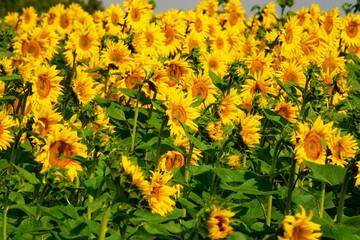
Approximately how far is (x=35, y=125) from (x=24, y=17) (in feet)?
21.0

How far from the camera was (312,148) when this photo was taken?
3.40 m

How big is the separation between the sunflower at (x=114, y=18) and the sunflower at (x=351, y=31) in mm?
2804

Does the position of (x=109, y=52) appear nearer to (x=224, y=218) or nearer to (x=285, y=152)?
(x=285, y=152)

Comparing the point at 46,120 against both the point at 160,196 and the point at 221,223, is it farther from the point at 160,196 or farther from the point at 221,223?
the point at 221,223

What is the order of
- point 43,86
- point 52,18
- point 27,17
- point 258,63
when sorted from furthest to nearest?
point 27,17 < point 52,18 < point 258,63 < point 43,86

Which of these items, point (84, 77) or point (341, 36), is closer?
point (84, 77)

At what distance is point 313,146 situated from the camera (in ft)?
11.1

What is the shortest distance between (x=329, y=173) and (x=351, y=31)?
14.5 feet

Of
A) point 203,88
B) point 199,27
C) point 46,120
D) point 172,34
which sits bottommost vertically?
point 46,120

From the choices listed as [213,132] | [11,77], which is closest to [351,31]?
[213,132]

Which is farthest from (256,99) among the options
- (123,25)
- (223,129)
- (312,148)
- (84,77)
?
(123,25)

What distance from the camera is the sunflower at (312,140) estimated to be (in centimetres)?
327

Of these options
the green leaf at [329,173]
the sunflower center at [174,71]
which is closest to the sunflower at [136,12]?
the sunflower center at [174,71]

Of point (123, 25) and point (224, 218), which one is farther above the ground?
point (123, 25)
